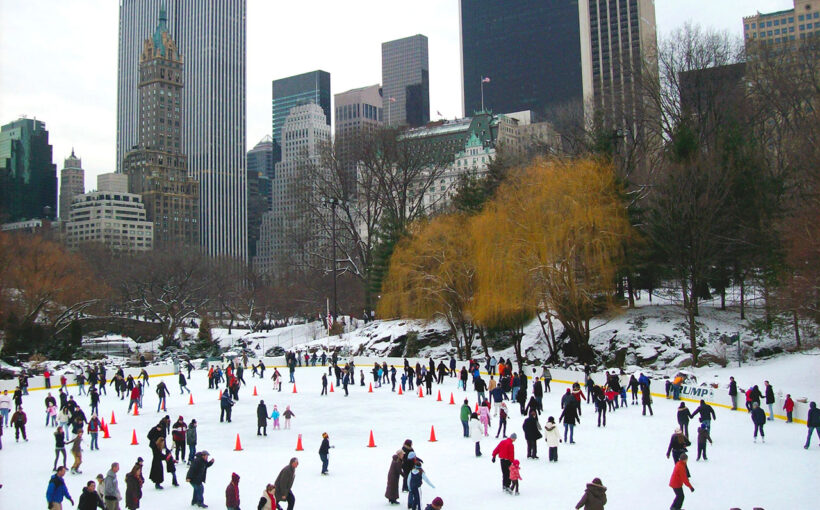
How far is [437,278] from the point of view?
4122 centimetres

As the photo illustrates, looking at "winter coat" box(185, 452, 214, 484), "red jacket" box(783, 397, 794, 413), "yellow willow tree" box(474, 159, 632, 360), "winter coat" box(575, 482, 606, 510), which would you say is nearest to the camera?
"winter coat" box(575, 482, 606, 510)

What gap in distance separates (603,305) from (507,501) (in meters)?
25.3

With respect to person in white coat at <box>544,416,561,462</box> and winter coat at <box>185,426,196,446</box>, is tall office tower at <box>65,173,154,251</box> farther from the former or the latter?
person in white coat at <box>544,416,561,462</box>

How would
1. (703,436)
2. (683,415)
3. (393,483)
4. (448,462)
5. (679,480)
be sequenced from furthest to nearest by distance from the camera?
(683,415), (448,462), (703,436), (393,483), (679,480)

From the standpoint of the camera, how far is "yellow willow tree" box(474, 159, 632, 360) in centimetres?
3478

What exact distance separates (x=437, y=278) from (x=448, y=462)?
24.9 meters

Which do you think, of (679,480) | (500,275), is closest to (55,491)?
(679,480)

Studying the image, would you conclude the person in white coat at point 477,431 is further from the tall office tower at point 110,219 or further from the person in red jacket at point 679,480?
the tall office tower at point 110,219

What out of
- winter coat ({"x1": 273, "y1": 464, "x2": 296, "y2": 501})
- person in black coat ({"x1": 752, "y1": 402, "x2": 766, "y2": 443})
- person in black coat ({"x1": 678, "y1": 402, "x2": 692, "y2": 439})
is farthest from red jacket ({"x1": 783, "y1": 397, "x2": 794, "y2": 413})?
winter coat ({"x1": 273, "y1": 464, "x2": 296, "y2": 501})

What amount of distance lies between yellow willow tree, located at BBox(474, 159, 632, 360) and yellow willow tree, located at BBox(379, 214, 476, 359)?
415cm

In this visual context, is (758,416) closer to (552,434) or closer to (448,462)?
(552,434)

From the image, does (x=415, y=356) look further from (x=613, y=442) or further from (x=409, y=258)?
(x=613, y=442)

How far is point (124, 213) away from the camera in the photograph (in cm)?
18450

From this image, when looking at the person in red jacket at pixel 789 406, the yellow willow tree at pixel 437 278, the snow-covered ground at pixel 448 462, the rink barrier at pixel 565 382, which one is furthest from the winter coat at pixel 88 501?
the yellow willow tree at pixel 437 278
